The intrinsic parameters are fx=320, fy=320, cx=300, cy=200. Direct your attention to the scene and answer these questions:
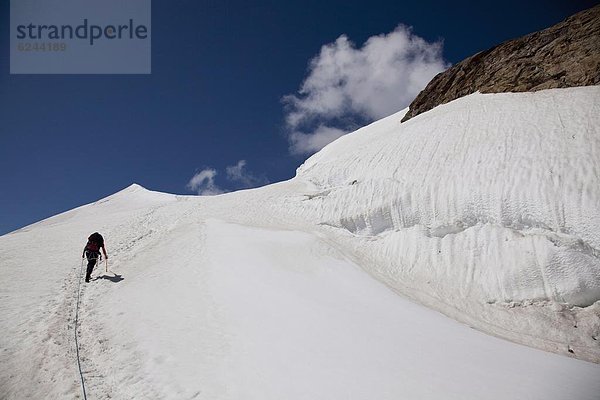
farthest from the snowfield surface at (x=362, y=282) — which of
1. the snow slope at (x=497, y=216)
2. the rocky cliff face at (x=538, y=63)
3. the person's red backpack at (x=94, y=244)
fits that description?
the rocky cliff face at (x=538, y=63)

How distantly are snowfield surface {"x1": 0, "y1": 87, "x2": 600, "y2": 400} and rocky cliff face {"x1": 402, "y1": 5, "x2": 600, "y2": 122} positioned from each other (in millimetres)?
1949

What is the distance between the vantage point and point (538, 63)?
22219 mm

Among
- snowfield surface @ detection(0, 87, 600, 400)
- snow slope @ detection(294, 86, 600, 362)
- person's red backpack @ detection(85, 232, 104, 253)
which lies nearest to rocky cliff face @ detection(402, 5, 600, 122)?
snowfield surface @ detection(0, 87, 600, 400)

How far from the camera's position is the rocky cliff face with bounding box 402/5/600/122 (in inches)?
770

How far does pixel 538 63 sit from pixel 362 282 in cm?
2173

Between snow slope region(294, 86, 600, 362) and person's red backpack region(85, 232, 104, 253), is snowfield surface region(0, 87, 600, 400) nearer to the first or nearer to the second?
snow slope region(294, 86, 600, 362)

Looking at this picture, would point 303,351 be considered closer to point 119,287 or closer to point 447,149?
point 119,287

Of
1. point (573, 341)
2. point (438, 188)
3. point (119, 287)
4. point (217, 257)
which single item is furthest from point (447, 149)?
point (119, 287)

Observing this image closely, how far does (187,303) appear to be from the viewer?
29.2 feet

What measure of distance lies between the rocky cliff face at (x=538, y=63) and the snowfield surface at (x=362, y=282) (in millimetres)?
1949

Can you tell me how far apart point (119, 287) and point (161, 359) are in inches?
193

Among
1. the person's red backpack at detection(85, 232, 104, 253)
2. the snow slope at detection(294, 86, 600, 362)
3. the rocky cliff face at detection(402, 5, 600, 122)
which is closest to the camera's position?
the snow slope at detection(294, 86, 600, 362)

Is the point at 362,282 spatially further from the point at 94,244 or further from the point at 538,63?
the point at 538,63

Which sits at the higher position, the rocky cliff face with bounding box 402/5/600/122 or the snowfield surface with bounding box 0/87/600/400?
the rocky cliff face with bounding box 402/5/600/122
